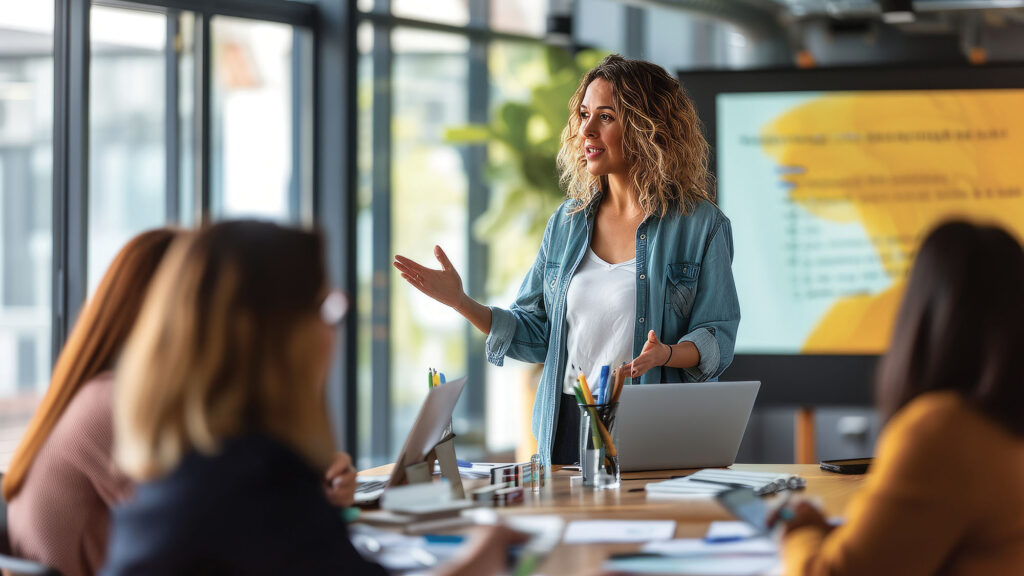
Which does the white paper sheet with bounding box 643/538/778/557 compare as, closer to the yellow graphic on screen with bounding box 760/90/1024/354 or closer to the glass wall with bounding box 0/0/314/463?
the glass wall with bounding box 0/0/314/463

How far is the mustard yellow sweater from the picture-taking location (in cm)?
136

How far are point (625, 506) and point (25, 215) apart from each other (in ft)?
10.7

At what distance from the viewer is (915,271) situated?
1.46 metres

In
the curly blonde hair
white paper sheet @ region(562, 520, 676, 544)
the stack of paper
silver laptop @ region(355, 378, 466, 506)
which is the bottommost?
white paper sheet @ region(562, 520, 676, 544)

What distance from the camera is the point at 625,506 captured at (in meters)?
2.02

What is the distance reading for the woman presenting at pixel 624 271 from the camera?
2691 millimetres

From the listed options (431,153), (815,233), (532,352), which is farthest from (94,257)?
(815,233)


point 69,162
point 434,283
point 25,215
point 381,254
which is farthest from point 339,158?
point 434,283

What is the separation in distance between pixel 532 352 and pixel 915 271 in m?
1.50

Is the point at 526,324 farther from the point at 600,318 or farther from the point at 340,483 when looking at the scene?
the point at 340,483

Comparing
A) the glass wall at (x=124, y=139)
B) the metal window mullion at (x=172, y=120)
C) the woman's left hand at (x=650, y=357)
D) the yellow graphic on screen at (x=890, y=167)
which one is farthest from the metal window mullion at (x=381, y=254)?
the woman's left hand at (x=650, y=357)

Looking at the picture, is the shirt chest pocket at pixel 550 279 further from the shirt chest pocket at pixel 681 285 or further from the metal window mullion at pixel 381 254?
the metal window mullion at pixel 381 254

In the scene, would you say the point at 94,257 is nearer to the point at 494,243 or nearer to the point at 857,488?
the point at 494,243

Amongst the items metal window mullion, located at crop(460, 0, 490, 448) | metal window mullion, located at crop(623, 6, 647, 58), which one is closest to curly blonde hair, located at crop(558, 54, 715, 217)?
metal window mullion, located at crop(460, 0, 490, 448)
